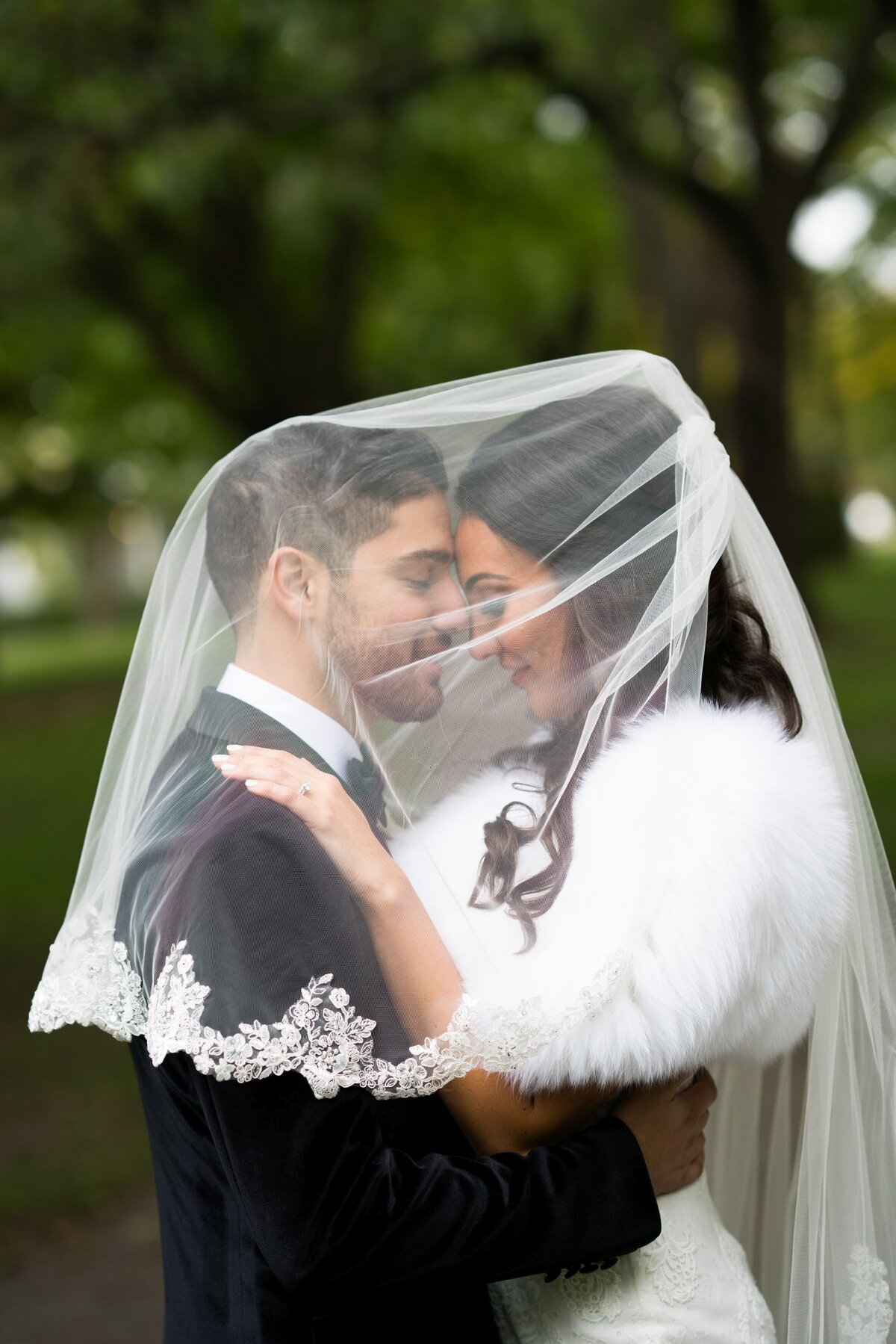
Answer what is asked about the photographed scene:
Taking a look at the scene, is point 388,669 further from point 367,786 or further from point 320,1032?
point 320,1032

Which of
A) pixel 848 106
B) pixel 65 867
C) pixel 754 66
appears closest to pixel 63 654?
pixel 65 867

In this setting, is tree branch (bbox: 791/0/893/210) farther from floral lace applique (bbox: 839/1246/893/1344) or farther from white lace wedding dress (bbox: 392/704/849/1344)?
floral lace applique (bbox: 839/1246/893/1344)

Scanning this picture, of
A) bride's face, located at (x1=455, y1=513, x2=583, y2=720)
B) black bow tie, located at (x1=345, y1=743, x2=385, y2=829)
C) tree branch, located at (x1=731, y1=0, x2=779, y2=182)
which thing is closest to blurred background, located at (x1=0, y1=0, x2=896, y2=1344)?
tree branch, located at (x1=731, y1=0, x2=779, y2=182)

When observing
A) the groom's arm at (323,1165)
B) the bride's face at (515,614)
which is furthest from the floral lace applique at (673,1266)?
the bride's face at (515,614)

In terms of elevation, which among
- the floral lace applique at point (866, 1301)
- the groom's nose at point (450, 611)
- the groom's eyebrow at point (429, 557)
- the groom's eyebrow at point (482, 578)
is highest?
the groom's eyebrow at point (429, 557)

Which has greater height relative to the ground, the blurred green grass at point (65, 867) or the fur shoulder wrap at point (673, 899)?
the fur shoulder wrap at point (673, 899)

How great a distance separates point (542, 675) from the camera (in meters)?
2.23

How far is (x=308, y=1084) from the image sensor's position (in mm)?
1814

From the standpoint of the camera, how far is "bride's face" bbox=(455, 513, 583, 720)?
87.6 inches

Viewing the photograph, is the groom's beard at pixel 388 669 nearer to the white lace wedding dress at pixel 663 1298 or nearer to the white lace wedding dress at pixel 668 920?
the white lace wedding dress at pixel 668 920

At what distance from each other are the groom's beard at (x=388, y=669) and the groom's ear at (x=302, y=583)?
4 centimetres

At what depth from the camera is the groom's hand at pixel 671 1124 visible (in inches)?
85.0

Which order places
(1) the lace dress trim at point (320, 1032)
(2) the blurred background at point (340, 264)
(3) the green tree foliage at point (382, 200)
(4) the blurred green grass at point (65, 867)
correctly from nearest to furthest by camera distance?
(1) the lace dress trim at point (320, 1032)
(4) the blurred green grass at point (65, 867)
(2) the blurred background at point (340, 264)
(3) the green tree foliage at point (382, 200)

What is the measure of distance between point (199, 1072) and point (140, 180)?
1030cm
